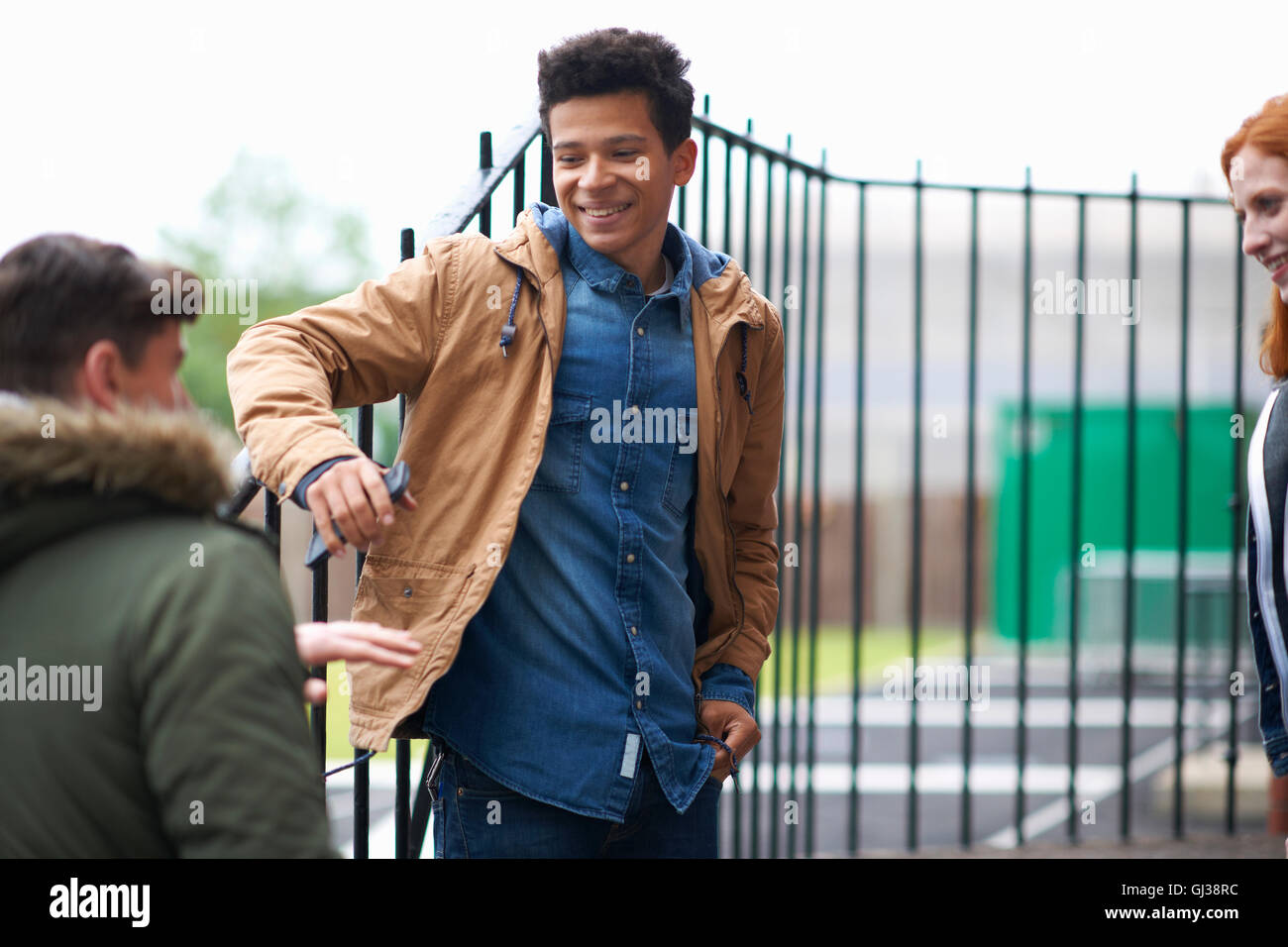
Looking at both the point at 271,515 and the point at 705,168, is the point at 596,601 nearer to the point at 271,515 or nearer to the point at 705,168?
the point at 271,515

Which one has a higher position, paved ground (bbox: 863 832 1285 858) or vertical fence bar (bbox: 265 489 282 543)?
vertical fence bar (bbox: 265 489 282 543)

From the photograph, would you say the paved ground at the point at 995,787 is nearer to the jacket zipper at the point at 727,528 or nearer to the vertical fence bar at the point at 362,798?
the vertical fence bar at the point at 362,798

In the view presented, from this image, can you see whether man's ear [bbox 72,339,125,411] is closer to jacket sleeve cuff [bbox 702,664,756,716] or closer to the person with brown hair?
the person with brown hair

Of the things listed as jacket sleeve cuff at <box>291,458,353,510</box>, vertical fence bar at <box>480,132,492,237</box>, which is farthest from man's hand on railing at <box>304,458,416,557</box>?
vertical fence bar at <box>480,132,492,237</box>

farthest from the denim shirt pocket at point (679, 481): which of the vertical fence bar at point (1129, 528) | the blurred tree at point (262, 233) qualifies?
the blurred tree at point (262, 233)

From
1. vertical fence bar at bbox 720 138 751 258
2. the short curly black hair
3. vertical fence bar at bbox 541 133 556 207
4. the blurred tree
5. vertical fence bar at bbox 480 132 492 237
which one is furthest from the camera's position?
the blurred tree

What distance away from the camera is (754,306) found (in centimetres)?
234

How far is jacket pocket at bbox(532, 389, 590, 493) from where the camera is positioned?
6.85ft

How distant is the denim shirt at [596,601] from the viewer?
202 cm

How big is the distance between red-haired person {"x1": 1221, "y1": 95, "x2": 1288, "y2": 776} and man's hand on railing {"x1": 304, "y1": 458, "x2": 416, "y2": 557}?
1.31 meters

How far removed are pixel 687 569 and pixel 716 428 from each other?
0.29 meters

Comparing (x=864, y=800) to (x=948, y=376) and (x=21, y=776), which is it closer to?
(x=21, y=776)

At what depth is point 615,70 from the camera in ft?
7.10
